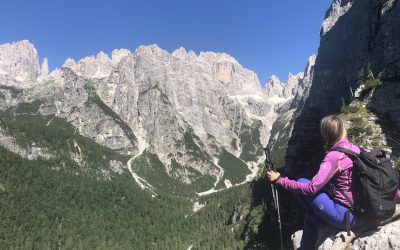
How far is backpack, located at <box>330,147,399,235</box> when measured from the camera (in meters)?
12.2

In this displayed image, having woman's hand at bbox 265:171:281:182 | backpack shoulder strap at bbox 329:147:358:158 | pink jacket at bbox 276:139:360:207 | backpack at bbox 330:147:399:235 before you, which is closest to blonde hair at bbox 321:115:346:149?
pink jacket at bbox 276:139:360:207

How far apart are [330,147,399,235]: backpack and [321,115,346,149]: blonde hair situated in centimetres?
88

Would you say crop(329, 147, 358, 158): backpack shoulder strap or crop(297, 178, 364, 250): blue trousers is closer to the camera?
crop(329, 147, 358, 158): backpack shoulder strap

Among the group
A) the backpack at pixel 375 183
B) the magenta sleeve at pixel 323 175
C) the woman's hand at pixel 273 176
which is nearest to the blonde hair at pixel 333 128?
the magenta sleeve at pixel 323 175

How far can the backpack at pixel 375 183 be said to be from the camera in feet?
40.0

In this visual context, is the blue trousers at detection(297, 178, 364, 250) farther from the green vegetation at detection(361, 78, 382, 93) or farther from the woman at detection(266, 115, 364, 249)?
the green vegetation at detection(361, 78, 382, 93)

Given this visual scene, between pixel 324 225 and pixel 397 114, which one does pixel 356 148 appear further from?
pixel 397 114

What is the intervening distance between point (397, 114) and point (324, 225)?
4092 cm

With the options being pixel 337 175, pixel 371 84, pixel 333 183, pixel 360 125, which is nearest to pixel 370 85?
pixel 371 84

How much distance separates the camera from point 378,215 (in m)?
12.6

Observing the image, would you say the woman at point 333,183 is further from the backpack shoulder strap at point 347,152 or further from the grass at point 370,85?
the grass at point 370,85

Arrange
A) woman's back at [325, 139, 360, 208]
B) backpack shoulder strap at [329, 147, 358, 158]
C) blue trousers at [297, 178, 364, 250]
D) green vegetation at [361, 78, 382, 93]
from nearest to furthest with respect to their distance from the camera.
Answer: backpack shoulder strap at [329, 147, 358, 158]
woman's back at [325, 139, 360, 208]
blue trousers at [297, 178, 364, 250]
green vegetation at [361, 78, 382, 93]

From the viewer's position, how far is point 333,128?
536 inches

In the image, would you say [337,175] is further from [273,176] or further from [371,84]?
[371,84]
